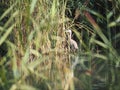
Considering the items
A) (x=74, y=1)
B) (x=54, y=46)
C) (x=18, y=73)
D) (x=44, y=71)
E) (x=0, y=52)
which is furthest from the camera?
(x=74, y=1)

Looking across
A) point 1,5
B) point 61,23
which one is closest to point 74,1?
point 1,5

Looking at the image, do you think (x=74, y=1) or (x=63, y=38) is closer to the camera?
(x=63, y=38)

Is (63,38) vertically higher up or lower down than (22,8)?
lower down

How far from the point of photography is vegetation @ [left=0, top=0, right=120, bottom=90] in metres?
3.68

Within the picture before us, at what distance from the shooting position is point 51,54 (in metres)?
4.24

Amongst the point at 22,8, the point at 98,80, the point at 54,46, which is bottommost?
the point at 98,80

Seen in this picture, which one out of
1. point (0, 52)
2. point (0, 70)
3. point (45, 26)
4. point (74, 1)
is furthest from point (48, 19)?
point (74, 1)

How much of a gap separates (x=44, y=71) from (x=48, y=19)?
0.62m

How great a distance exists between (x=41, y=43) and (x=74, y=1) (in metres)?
4.19

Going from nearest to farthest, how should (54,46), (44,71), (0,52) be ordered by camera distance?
(44,71) < (54,46) < (0,52)

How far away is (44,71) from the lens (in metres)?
4.20

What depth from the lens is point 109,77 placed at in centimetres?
468

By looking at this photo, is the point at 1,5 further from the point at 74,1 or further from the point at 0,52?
the point at 74,1

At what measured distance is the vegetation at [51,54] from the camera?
12.1 ft
